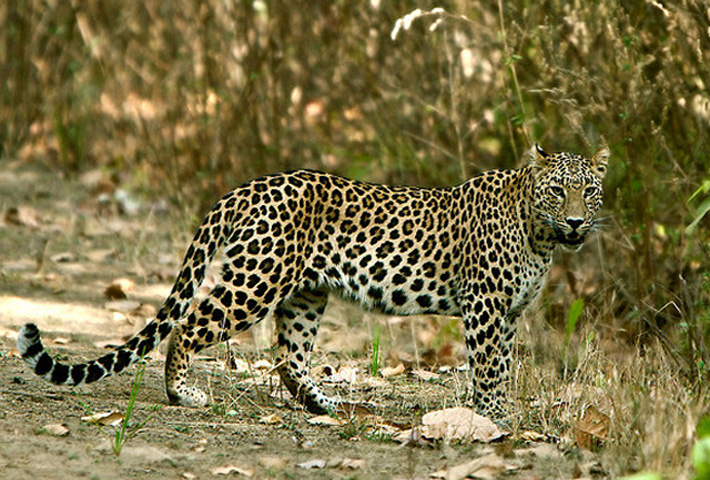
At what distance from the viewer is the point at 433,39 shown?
9078 millimetres

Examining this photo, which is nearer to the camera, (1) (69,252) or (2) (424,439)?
(2) (424,439)

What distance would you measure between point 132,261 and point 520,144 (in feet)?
9.99

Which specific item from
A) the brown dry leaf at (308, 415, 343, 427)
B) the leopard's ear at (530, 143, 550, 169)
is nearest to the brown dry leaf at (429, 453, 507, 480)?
the brown dry leaf at (308, 415, 343, 427)

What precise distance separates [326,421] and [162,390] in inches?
40.3

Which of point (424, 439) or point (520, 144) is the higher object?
point (520, 144)

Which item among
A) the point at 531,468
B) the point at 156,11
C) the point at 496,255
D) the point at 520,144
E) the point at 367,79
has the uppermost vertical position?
the point at 156,11

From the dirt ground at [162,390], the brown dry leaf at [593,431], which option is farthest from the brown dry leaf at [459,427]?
the brown dry leaf at [593,431]

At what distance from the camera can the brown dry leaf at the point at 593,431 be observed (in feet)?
16.9

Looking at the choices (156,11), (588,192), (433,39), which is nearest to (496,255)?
(588,192)

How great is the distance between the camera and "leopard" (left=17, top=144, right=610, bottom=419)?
19.6ft

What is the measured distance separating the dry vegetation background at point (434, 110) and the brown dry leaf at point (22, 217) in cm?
110

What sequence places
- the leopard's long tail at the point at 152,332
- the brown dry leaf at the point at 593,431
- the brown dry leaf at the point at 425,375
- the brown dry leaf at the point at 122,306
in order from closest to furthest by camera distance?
the brown dry leaf at the point at 593,431 → the leopard's long tail at the point at 152,332 → the brown dry leaf at the point at 425,375 → the brown dry leaf at the point at 122,306

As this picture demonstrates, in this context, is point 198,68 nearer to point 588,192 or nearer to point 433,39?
point 433,39

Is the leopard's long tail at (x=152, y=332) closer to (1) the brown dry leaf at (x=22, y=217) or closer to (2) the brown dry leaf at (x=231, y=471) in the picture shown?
(2) the brown dry leaf at (x=231, y=471)
